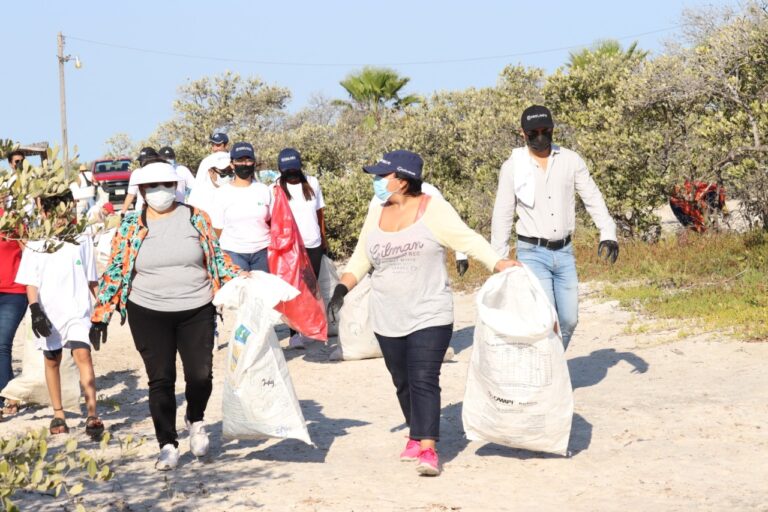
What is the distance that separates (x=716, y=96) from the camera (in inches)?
545

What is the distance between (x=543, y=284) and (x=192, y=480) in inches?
102

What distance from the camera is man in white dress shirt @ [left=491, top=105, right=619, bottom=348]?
7.48 meters

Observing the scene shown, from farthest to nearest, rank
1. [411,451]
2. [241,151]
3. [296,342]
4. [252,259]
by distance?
[296,342]
[252,259]
[241,151]
[411,451]

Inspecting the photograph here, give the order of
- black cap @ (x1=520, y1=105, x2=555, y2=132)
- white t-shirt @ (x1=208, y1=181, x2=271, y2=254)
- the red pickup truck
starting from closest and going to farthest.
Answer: black cap @ (x1=520, y1=105, x2=555, y2=132)
white t-shirt @ (x1=208, y1=181, x2=271, y2=254)
the red pickup truck

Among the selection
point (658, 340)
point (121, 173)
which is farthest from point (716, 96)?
point (121, 173)

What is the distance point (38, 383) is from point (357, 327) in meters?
2.82

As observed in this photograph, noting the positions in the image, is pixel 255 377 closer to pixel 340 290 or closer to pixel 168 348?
pixel 168 348

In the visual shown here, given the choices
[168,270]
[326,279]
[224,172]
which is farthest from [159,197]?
[224,172]

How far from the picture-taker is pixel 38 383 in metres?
8.59

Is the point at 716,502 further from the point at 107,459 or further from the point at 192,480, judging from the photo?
the point at 107,459

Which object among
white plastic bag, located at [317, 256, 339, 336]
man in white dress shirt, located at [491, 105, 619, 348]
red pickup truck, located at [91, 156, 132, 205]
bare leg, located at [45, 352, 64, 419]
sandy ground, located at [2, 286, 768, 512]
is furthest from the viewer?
red pickup truck, located at [91, 156, 132, 205]

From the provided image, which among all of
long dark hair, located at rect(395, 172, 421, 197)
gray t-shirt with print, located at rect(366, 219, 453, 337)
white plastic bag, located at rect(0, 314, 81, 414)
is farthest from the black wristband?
white plastic bag, located at rect(0, 314, 81, 414)

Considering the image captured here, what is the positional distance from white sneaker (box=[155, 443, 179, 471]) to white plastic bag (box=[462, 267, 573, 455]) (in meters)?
1.70

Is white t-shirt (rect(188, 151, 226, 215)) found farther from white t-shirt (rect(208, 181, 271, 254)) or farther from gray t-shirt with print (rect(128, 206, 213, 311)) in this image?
gray t-shirt with print (rect(128, 206, 213, 311))
